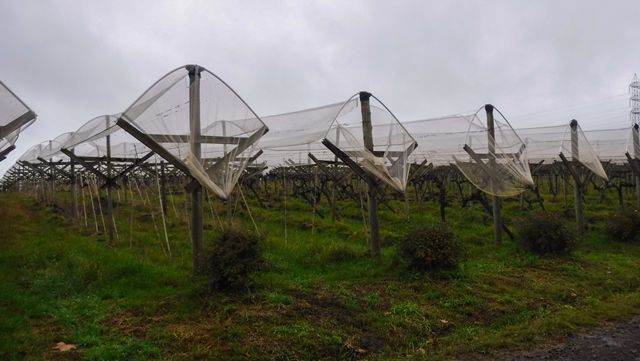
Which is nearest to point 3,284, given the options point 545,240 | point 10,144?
point 10,144

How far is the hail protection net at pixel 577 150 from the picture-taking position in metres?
12.6

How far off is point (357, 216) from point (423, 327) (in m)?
12.0

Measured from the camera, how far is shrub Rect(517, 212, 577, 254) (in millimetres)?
9422

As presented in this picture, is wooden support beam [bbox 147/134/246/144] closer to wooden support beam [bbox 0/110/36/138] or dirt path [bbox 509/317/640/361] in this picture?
wooden support beam [bbox 0/110/36/138]

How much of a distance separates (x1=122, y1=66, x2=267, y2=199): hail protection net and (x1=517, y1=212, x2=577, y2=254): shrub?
6229 millimetres

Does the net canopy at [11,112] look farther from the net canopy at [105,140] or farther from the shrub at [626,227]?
the shrub at [626,227]

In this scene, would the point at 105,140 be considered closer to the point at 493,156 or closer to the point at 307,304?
the point at 307,304

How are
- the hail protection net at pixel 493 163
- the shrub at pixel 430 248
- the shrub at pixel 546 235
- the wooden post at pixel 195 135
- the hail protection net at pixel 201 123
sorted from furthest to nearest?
the hail protection net at pixel 493 163 → the shrub at pixel 546 235 → the shrub at pixel 430 248 → the wooden post at pixel 195 135 → the hail protection net at pixel 201 123

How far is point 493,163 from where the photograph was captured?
35.7 ft

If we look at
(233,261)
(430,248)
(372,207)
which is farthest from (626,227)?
(233,261)

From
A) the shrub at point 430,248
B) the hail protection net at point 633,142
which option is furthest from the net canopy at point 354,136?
the hail protection net at point 633,142

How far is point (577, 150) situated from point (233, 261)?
10.8 m

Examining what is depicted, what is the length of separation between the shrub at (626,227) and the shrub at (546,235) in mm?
2746

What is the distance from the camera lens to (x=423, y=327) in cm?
566
